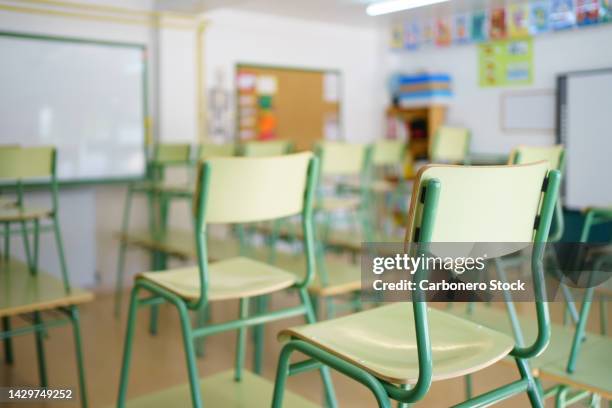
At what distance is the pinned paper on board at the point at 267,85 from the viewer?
562 centimetres

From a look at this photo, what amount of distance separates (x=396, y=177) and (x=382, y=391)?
5.22 meters

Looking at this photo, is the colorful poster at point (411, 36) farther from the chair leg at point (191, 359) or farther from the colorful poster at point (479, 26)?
the chair leg at point (191, 359)

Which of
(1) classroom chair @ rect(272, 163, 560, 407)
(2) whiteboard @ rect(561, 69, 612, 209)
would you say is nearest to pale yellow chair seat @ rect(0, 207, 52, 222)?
(1) classroom chair @ rect(272, 163, 560, 407)

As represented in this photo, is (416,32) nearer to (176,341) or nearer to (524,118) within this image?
(524,118)

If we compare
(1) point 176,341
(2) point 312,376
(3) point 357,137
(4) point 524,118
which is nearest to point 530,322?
(2) point 312,376

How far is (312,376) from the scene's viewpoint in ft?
9.53

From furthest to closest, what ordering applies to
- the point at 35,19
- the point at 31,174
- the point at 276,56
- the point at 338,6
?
the point at 276,56, the point at 338,6, the point at 35,19, the point at 31,174

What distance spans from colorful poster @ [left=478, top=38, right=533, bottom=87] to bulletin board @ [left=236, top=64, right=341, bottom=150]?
1.46 meters

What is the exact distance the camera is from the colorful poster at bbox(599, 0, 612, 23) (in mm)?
4223

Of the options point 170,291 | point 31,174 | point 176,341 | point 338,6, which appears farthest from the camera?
point 338,6

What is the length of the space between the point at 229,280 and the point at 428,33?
4.80 meters

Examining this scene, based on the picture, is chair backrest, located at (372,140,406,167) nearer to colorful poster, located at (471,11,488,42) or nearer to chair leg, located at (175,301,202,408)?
colorful poster, located at (471,11,488,42)

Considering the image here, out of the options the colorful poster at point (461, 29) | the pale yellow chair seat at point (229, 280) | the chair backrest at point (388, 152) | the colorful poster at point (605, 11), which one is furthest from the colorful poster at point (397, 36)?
the pale yellow chair seat at point (229, 280)

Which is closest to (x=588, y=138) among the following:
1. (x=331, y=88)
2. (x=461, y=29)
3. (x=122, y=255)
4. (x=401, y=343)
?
(x=461, y=29)
